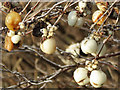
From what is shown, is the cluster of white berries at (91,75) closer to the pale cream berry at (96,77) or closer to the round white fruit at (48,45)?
the pale cream berry at (96,77)

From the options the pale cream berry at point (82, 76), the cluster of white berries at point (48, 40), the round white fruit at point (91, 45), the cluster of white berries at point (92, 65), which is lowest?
the pale cream berry at point (82, 76)

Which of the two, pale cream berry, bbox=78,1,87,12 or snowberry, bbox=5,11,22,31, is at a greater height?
pale cream berry, bbox=78,1,87,12

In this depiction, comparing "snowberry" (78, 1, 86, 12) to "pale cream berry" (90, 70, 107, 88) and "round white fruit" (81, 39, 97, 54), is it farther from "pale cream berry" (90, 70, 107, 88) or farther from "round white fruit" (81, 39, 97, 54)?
"pale cream berry" (90, 70, 107, 88)

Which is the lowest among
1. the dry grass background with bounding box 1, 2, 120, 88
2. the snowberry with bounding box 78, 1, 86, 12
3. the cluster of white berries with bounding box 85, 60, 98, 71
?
the dry grass background with bounding box 1, 2, 120, 88

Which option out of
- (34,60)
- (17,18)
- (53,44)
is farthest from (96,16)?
(34,60)

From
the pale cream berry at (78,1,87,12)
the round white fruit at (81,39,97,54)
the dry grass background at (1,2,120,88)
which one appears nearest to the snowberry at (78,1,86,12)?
the pale cream berry at (78,1,87,12)

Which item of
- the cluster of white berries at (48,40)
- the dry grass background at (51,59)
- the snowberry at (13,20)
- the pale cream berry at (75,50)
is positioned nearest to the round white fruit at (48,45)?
the cluster of white berries at (48,40)

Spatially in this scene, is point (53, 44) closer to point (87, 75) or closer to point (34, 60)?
point (87, 75)

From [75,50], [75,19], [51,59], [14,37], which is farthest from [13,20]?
[51,59]

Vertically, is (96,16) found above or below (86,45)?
above

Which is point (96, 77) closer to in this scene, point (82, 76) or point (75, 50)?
point (82, 76)

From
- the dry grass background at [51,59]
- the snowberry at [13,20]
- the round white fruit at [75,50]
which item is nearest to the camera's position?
the snowberry at [13,20]
